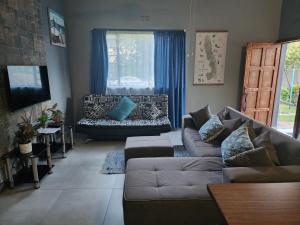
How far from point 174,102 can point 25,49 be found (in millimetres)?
3018

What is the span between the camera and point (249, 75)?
470 cm

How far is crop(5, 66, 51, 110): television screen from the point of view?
8.50 feet

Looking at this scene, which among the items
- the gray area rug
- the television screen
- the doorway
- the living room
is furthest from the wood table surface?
the doorway

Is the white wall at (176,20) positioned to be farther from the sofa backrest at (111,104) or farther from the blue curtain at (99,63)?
the sofa backrest at (111,104)

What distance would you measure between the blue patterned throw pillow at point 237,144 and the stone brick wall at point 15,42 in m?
2.50

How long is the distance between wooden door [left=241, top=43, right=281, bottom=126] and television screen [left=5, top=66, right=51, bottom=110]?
13.0 ft

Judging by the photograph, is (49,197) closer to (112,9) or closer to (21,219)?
(21,219)

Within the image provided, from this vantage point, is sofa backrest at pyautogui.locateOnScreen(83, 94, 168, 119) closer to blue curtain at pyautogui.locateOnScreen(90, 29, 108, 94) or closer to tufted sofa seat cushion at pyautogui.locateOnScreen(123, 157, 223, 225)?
blue curtain at pyautogui.locateOnScreen(90, 29, 108, 94)

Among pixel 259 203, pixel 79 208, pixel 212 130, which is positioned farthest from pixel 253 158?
pixel 79 208

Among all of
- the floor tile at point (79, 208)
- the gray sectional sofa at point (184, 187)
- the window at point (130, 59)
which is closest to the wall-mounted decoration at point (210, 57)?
the window at point (130, 59)

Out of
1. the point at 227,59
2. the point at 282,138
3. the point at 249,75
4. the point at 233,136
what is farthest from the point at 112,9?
the point at 282,138

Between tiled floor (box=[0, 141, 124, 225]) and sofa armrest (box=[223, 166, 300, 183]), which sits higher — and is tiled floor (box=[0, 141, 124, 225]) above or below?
below

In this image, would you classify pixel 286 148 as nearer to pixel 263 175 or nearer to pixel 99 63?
pixel 263 175

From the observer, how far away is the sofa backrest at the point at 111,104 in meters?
4.40
